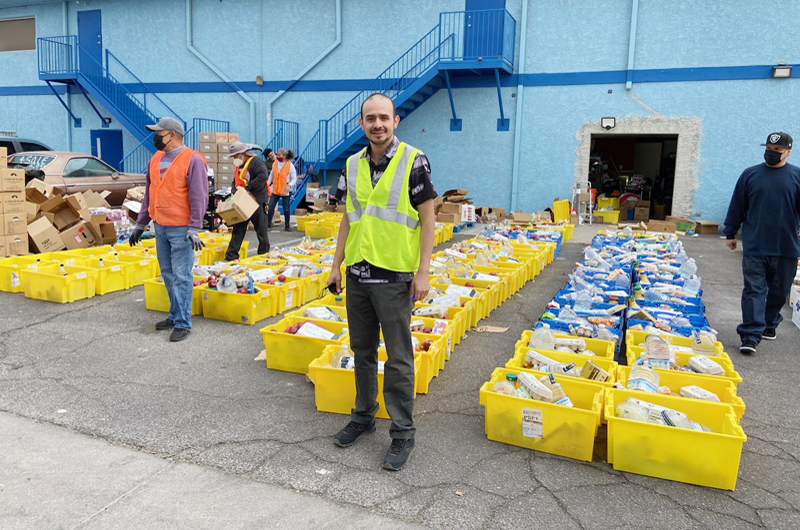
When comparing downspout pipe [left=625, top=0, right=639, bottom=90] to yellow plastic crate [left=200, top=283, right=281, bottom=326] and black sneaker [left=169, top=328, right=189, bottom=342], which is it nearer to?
yellow plastic crate [left=200, top=283, right=281, bottom=326]

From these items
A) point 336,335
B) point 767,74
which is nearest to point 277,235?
point 336,335

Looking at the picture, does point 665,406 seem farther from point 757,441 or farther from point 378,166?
point 378,166

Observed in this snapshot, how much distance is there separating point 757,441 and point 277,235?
416 inches

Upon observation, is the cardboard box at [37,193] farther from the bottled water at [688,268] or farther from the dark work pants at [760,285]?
the dark work pants at [760,285]

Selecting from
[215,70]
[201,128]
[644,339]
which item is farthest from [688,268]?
[215,70]

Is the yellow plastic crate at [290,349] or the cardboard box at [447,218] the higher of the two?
the cardboard box at [447,218]

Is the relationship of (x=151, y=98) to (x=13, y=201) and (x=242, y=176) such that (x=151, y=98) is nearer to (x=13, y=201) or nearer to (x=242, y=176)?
(x=13, y=201)

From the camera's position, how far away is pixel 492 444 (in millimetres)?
3693

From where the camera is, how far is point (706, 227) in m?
14.8

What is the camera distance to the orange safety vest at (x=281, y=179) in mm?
13070

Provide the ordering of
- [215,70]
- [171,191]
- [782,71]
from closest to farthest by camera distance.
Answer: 1. [171,191]
2. [782,71]
3. [215,70]

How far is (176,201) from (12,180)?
4705mm

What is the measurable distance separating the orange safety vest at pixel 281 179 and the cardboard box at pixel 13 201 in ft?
17.0

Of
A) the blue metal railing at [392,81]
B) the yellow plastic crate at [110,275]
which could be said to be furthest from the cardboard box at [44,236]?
the blue metal railing at [392,81]
